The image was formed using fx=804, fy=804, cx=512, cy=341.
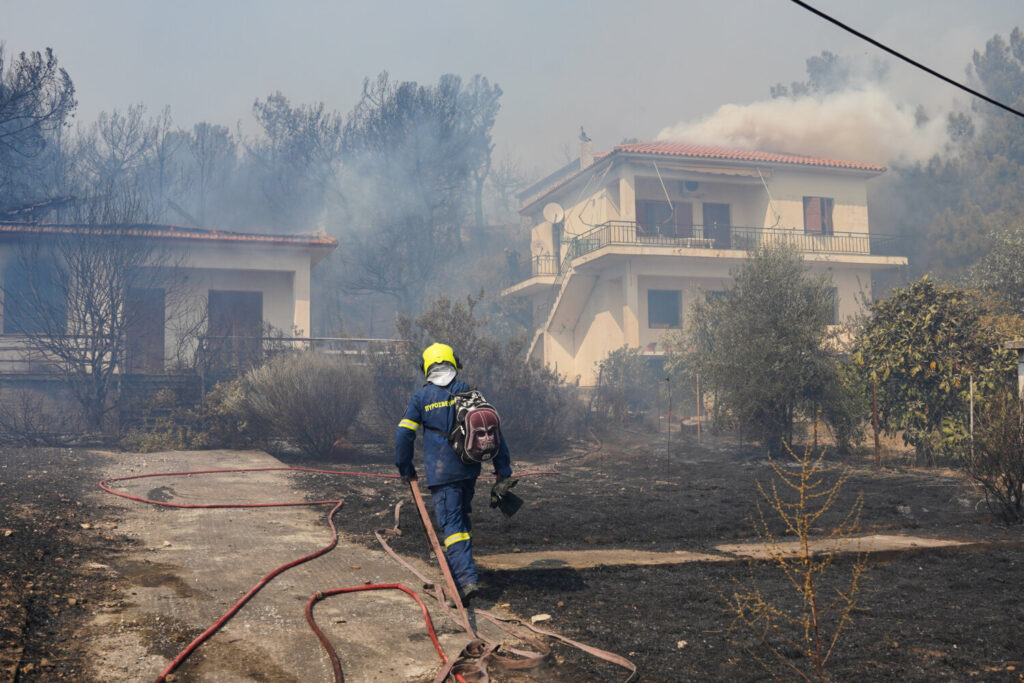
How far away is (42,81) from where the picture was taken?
1731 cm

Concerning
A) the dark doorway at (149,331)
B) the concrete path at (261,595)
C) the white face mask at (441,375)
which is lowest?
the concrete path at (261,595)

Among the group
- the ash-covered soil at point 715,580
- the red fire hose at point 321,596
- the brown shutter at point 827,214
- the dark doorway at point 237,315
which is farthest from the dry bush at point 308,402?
the brown shutter at point 827,214

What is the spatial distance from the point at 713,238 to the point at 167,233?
58.7ft

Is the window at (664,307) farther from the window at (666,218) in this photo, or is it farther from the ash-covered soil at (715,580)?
the ash-covered soil at (715,580)

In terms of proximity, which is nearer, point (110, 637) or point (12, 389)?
point (110, 637)

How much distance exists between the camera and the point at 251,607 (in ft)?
15.5

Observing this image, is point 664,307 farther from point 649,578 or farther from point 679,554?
point 649,578

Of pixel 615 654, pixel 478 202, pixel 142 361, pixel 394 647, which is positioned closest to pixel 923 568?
pixel 615 654

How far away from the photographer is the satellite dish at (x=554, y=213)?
96.9ft

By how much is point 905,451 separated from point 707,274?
501 inches

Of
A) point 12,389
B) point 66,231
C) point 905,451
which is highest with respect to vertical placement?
point 66,231

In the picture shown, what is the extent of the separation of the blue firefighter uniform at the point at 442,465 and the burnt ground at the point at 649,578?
523 mm

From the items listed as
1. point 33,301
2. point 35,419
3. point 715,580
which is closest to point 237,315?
point 33,301

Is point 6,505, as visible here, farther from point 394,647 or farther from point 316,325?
point 316,325
